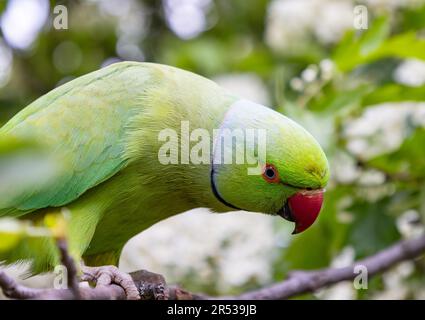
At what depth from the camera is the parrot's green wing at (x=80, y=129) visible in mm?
2195

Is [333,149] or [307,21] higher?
[307,21]

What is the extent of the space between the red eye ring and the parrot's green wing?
0.45 m

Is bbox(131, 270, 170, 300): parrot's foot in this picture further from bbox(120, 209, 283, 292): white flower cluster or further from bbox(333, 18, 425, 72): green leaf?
bbox(333, 18, 425, 72): green leaf

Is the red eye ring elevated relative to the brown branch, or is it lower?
elevated

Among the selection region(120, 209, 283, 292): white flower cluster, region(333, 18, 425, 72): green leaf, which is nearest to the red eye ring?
region(120, 209, 283, 292): white flower cluster

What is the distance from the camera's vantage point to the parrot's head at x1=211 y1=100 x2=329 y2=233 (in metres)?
2.11

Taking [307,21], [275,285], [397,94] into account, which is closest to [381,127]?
[397,94]

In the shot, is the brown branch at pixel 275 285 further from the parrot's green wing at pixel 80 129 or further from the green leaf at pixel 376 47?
the green leaf at pixel 376 47

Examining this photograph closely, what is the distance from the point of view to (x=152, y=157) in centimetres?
223

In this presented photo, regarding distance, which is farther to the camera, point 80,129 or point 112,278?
point 80,129

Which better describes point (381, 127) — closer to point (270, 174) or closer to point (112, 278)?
point (270, 174)

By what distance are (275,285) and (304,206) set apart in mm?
425
